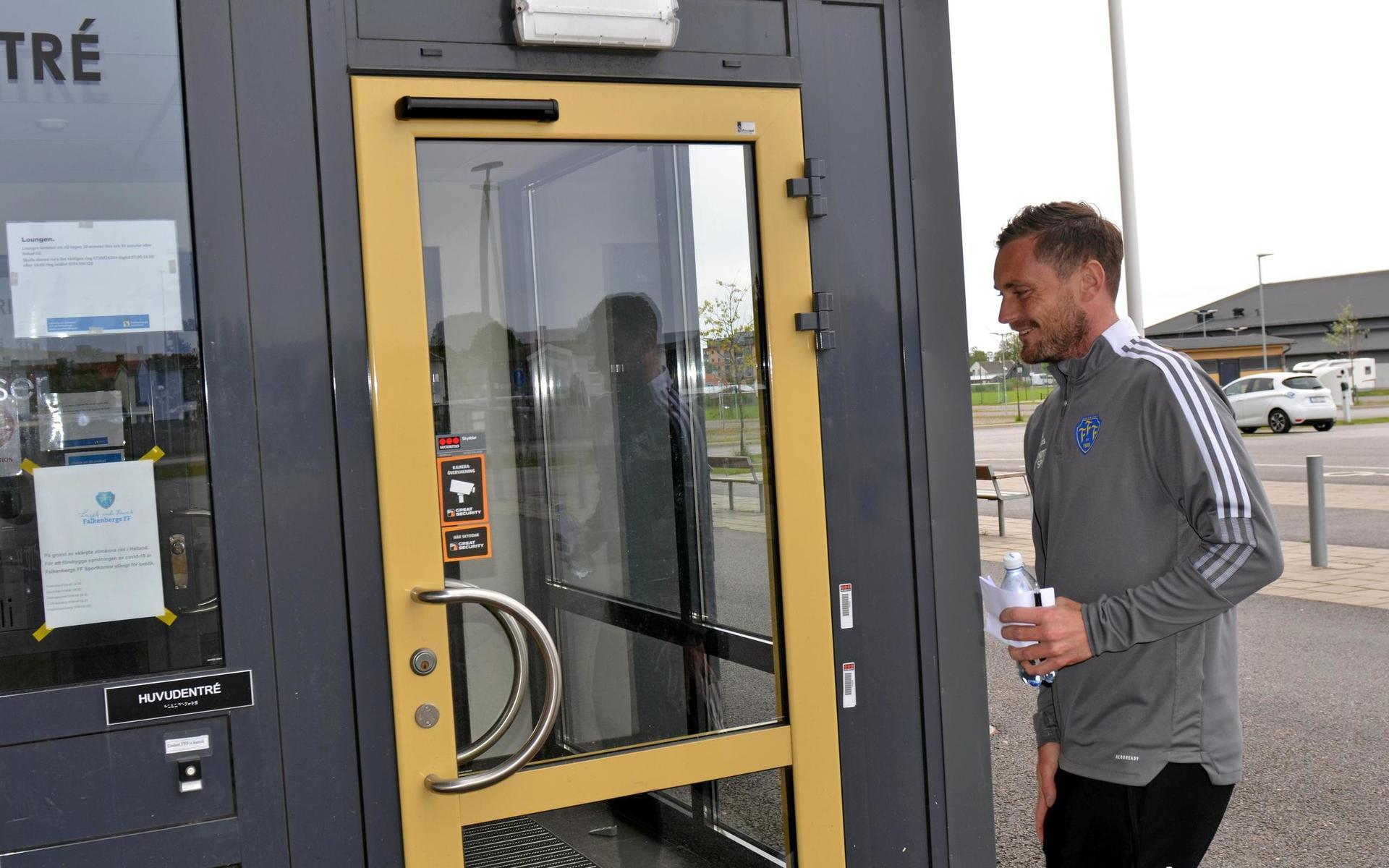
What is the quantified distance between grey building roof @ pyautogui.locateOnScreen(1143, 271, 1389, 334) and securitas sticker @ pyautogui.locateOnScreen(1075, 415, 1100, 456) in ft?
281

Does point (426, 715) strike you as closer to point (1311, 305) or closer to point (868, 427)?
point (868, 427)

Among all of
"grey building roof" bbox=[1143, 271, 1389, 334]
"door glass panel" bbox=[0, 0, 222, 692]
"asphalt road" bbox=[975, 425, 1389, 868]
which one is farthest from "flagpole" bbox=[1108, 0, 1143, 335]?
"grey building roof" bbox=[1143, 271, 1389, 334]

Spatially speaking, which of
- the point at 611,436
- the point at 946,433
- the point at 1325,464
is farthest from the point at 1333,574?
the point at 1325,464

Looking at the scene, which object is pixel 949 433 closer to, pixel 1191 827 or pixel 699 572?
pixel 699 572

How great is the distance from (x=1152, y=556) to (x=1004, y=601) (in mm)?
319

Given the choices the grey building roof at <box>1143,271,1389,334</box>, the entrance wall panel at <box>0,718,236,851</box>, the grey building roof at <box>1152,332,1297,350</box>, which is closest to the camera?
the entrance wall panel at <box>0,718,236,851</box>


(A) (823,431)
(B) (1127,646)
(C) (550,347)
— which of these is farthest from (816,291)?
(B) (1127,646)

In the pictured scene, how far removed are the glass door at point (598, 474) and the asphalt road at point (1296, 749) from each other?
2.36m

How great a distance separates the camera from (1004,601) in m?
2.53

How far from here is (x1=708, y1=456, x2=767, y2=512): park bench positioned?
9.55 feet

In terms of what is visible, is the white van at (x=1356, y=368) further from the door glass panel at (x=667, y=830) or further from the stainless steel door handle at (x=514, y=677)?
the stainless steel door handle at (x=514, y=677)

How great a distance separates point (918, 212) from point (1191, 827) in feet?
5.10

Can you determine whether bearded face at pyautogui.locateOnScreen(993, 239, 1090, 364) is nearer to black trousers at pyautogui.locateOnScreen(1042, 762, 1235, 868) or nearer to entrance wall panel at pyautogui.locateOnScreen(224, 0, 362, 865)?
black trousers at pyautogui.locateOnScreen(1042, 762, 1235, 868)

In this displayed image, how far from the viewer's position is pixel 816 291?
2.92 metres
